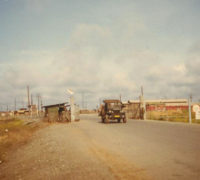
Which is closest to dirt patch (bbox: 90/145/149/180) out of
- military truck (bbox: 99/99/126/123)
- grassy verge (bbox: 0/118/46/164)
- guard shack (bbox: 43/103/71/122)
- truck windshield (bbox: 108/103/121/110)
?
grassy verge (bbox: 0/118/46/164)

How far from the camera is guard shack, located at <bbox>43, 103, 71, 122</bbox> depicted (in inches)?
1119

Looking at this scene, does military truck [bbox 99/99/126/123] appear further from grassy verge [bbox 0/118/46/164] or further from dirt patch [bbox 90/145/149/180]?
dirt patch [bbox 90/145/149/180]

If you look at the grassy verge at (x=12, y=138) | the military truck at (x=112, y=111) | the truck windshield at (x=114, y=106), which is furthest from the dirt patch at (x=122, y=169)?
the truck windshield at (x=114, y=106)

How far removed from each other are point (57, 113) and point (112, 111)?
9.32 metres

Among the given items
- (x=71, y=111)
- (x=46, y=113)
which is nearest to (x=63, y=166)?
(x=71, y=111)

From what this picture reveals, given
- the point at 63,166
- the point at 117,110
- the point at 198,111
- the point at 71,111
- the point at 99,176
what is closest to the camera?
the point at 99,176

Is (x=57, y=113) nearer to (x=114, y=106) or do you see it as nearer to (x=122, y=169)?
(x=114, y=106)

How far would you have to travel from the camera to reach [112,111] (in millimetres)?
23500

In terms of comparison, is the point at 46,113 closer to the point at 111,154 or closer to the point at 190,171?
the point at 111,154

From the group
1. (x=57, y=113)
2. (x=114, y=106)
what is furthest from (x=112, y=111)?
(x=57, y=113)

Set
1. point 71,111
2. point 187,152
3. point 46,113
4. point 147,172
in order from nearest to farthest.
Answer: point 147,172 < point 187,152 < point 71,111 < point 46,113

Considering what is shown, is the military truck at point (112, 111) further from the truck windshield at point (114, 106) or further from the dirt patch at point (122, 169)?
the dirt patch at point (122, 169)

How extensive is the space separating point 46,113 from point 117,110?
1227 cm

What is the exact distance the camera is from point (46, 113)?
3088 centimetres
